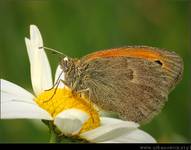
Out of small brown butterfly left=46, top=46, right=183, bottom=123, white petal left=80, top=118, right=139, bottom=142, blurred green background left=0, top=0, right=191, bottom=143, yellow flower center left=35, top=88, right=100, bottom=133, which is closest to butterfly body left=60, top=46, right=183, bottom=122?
small brown butterfly left=46, top=46, right=183, bottom=123

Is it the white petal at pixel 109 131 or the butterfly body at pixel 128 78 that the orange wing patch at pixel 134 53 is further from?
the white petal at pixel 109 131

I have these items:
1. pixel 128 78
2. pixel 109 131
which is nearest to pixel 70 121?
pixel 109 131

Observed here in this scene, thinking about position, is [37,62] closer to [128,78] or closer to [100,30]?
[128,78]

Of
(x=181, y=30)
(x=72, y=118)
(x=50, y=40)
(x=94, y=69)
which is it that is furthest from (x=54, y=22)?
(x=72, y=118)

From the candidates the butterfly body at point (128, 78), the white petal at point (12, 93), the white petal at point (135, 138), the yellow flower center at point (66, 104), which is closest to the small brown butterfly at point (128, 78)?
the butterfly body at point (128, 78)

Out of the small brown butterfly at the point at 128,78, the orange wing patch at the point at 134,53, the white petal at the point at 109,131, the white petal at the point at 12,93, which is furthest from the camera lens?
the orange wing patch at the point at 134,53
